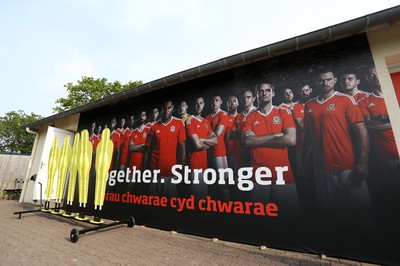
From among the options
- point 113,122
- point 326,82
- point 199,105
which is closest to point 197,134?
point 199,105

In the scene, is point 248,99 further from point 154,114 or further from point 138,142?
point 138,142

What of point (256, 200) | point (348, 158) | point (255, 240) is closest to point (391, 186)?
point (348, 158)

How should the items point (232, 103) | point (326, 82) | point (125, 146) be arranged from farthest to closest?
point (125, 146), point (232, 103), point (326, 82)

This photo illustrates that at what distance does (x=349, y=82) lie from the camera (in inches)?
117

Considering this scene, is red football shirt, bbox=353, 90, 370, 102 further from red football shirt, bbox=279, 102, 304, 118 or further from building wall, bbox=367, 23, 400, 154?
red football shirt, bbox=279, 102, 304, 118

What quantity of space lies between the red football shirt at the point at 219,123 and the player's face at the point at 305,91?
1.44m

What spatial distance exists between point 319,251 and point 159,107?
173 inches

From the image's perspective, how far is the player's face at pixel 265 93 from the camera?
3526 mm

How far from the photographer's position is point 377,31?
Answer: 3.01 m

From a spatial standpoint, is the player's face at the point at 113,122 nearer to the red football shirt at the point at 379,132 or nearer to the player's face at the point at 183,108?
the player's face at the point at 183,108

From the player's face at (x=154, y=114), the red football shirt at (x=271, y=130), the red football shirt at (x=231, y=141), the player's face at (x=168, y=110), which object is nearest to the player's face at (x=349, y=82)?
the red football shirt at (x=271, y=130)

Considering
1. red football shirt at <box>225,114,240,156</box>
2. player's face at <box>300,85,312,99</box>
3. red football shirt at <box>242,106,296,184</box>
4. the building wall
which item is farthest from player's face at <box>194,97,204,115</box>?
the building wall

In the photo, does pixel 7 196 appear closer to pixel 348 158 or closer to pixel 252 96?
pixel 252 96

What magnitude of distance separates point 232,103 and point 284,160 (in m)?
1.52
